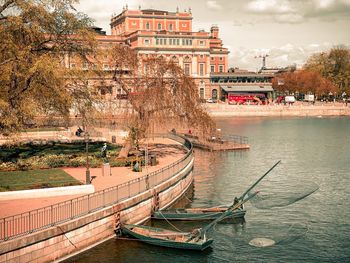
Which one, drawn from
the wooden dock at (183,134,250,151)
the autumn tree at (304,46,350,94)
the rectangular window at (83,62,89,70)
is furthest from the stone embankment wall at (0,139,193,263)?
the autumn tree at (304,46,350,94)

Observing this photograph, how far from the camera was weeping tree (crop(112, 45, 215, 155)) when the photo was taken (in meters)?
50.9

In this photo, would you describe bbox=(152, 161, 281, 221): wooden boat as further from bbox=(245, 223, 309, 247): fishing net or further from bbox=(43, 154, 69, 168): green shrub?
bbox=(43, 154, 69, 168): green shrub

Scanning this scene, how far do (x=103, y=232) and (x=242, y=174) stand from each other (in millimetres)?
25928

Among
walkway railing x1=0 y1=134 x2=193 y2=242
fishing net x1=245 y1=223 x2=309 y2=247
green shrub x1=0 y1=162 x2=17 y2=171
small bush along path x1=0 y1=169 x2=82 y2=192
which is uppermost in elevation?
green shrub x1=0 y1=162 x2=17 y2=171

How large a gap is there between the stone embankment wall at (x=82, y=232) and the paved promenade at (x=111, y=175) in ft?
9.63

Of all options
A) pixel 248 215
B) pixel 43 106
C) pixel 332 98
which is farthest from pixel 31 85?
pixel 332 98

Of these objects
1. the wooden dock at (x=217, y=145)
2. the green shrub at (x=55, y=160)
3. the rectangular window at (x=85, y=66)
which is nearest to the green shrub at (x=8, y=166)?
the green shrub at (x=55, y=160)

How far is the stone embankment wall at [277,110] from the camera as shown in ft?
479

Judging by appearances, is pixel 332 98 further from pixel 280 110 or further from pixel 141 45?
pixel 141 45

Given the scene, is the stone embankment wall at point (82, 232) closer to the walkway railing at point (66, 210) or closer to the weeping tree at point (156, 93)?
the walkway railing at point (66, 210)

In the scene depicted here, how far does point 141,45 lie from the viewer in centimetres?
15225

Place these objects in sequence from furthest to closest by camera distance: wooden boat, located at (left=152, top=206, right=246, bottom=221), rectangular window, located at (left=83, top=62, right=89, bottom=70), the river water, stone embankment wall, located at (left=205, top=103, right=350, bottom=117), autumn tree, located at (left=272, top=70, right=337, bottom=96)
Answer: autumn tree, located at (left=272, top=70, right=337, bottom=96) < stone embankment wall, located at (left=205, top=103, right=350, bottom=117) < rectangular window, located at (left=83, top=62, right=89, bottom=70) < wooden boat, located at (left=152, top=206, right=246, bottom=221) < the river water

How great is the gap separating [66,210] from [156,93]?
23.7 m

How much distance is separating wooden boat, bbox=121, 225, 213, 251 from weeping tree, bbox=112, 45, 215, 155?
66.8 ft
